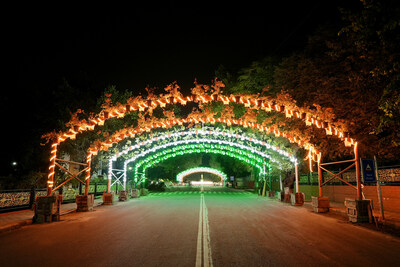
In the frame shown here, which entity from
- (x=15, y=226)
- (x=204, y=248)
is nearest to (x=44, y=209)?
(x=15, y=226)

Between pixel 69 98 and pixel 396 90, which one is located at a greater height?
pixel 69 98

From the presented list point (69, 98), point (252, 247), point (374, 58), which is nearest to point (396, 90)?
point (374, 58)

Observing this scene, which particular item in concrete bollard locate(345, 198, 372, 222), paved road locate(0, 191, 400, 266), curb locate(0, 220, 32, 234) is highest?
concrete bollard locate(345, 198, 372, 222)

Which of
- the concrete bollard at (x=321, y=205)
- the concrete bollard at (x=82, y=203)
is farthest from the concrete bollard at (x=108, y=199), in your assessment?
the concrete bollard at (x=321, y=205)

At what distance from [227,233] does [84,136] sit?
2011cm

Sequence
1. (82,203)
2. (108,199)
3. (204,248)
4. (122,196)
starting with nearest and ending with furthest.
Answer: (204,248), (82,203), (108,199), (122,196)

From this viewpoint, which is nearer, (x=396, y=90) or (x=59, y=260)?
(x=59, y=260)

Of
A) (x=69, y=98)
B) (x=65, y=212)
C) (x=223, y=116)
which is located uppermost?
(x=69, y=98)

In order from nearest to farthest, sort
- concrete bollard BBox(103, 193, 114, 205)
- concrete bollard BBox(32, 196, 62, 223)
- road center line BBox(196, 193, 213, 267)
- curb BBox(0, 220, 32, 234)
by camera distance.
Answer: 1. road center line BBox(196, 193, 213, 267)
2. curb BBox(0, 220, 32, 234)
3. concrete bollard BBox(32, 196, 62, 223)
4. concrete bollard BBox(103, 193, 114, 205)

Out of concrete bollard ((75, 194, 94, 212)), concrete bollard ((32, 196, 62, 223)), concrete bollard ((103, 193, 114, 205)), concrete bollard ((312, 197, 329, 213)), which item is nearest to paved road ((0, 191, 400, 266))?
concrete bollard ((32, 196, 62, 223))

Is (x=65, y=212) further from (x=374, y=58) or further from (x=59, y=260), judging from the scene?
(x=374, y=58)

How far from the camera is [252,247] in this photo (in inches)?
257

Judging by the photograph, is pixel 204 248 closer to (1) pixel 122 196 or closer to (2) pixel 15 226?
(2) pixel 15 226

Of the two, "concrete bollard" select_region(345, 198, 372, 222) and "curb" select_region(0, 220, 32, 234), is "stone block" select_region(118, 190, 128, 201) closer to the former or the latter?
"curb" select_region(0, 220, 32, 234)
